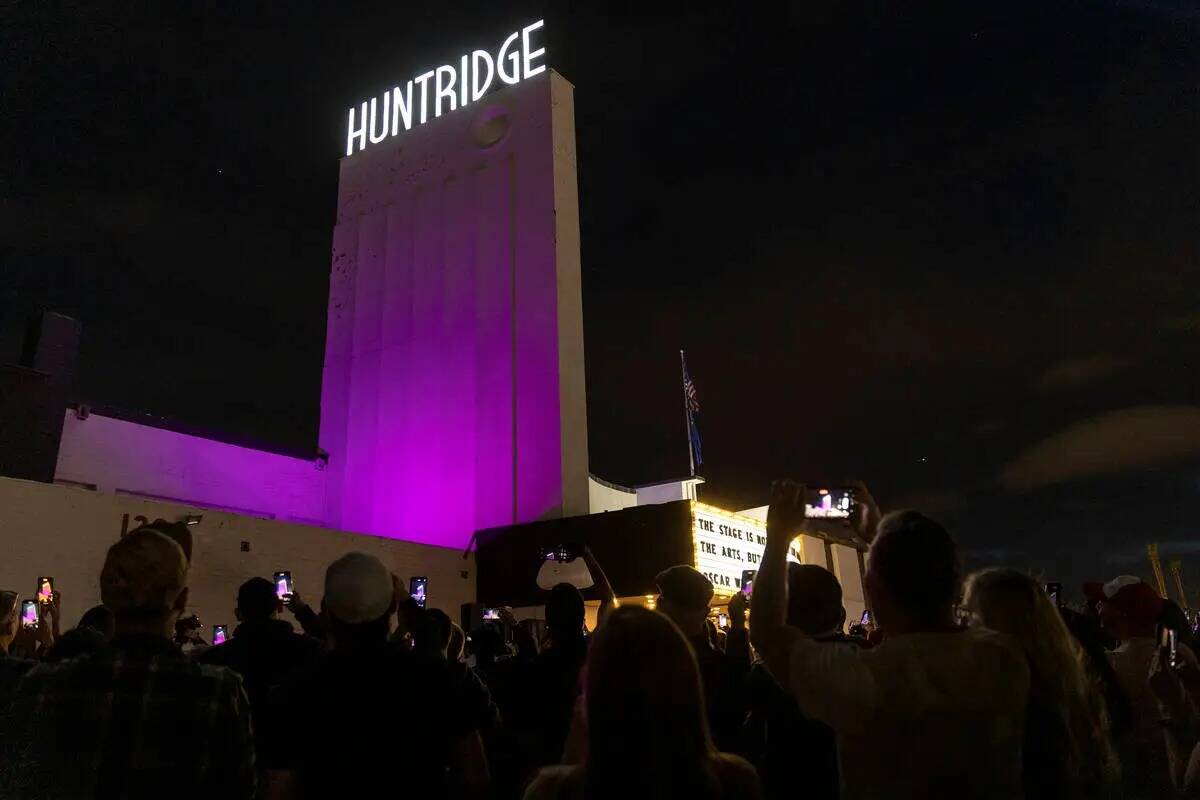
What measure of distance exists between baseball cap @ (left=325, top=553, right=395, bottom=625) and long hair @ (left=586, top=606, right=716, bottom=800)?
1.18 metres

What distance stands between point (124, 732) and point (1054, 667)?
9.93 ft

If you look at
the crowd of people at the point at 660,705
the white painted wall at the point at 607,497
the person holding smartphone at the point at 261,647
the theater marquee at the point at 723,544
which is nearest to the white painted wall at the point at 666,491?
the white painted wall at the point at 607,497

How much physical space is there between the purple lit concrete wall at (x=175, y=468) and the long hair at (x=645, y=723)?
63.7ft

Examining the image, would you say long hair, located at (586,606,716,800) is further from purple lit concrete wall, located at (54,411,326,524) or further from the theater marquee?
purple lit concrete wall, located at (54,411,326,524)

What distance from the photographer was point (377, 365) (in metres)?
25.7

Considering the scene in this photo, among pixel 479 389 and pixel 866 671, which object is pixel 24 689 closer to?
pixel 866 671

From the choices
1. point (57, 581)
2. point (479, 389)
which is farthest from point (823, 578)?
point (479, 389)

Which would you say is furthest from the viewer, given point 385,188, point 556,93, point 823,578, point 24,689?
point 385,188

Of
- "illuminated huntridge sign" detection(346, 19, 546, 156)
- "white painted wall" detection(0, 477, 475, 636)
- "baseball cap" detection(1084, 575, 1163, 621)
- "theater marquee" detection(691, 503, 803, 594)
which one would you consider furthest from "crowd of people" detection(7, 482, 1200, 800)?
"illuminated huntridge sign" detection(346, 19, 546, 156)

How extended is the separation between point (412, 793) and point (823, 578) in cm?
170

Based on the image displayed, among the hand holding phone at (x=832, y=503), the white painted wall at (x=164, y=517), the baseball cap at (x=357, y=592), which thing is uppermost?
the white painted wall at (x=164, y=517)

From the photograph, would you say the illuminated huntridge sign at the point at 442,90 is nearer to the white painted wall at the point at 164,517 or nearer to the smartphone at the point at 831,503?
the white painted wall at the point at 164,517

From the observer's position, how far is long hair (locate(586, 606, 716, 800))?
5.84 ft

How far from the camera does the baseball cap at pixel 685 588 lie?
395 centimetres
